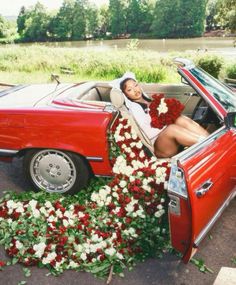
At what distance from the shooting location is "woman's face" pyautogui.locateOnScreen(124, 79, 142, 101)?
4.52 meters

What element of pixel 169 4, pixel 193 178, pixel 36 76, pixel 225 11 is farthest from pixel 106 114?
pixel 169 4

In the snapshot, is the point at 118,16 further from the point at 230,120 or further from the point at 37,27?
the point at 230,120

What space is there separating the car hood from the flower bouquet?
1354 mm

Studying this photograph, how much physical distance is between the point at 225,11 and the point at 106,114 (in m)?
12.1

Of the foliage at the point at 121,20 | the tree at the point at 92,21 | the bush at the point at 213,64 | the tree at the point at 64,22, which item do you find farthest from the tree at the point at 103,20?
the bush at the point at 213,64

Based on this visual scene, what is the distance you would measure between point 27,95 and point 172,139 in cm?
205

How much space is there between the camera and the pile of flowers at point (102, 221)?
3617mm

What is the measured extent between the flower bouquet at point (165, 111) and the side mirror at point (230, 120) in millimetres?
708

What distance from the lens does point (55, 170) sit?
4.55 meters

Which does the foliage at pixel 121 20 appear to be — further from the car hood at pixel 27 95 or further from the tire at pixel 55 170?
the tire at pixel 55 170

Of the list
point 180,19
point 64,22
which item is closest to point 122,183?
point 180,19

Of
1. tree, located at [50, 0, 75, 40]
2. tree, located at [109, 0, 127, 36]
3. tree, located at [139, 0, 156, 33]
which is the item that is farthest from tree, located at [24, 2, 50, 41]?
tree, located at [139, 0, 156, 33]

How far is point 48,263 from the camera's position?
361 centimetres

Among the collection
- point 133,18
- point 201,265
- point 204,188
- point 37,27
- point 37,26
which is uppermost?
point 133,18
